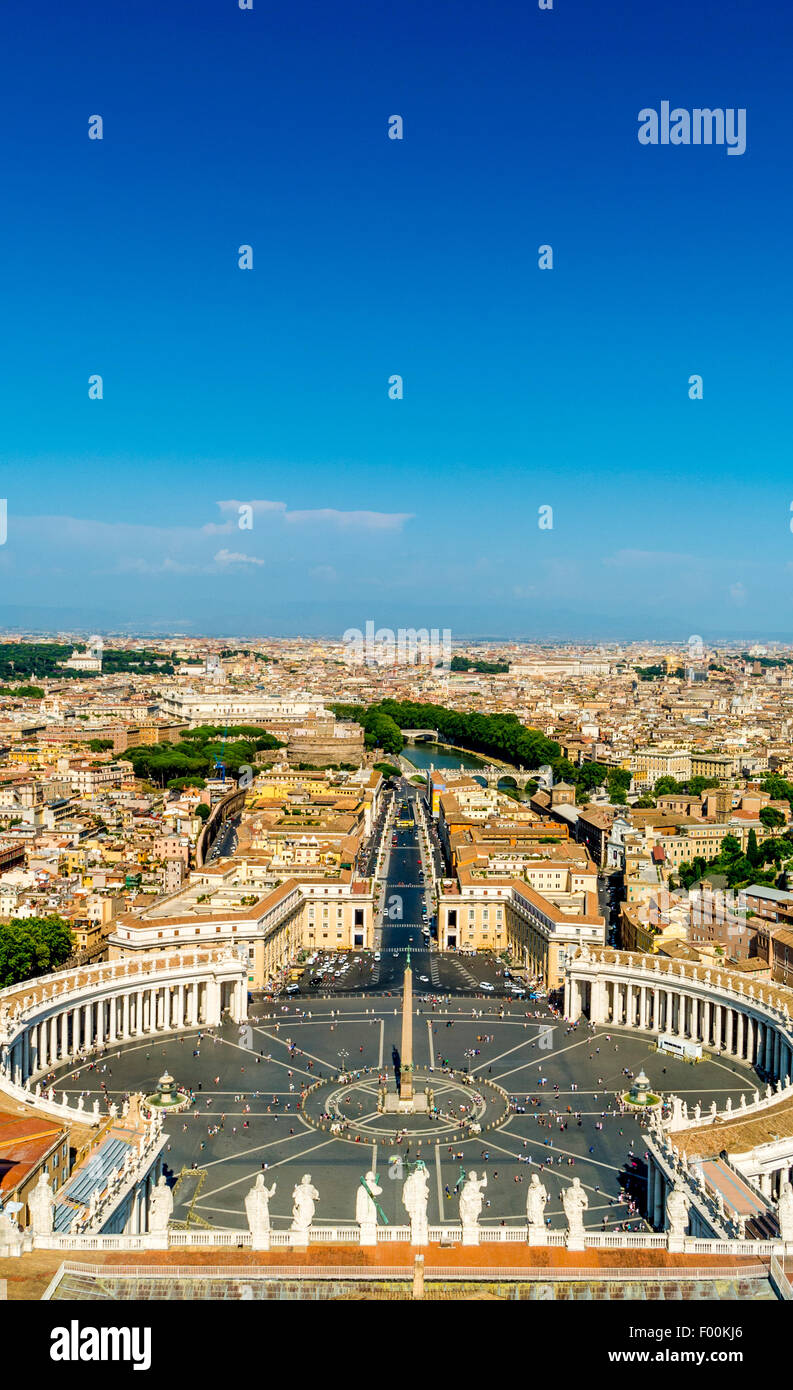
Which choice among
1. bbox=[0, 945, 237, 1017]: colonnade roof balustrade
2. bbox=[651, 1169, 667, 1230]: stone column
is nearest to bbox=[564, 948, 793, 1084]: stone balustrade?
bbox=[651, 1169, 667, 1230]: stone column

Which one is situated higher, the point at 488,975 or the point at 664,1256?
the point at 664,1256

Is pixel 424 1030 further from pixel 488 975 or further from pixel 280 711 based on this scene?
pixel 280 711

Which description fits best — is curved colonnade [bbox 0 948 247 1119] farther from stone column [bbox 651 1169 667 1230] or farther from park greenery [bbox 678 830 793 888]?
park greenery [bbox 678 830 793 888]

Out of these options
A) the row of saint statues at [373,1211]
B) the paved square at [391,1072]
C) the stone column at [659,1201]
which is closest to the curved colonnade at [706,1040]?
Result: the stone column at [659,1201]

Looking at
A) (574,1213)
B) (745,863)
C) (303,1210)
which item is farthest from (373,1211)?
(745,863)

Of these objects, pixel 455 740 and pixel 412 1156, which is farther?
pixel 455 740

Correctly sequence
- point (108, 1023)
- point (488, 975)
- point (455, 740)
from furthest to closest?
1. point (455, 740)
2. point (488, 975)
3. point (108, 1023)

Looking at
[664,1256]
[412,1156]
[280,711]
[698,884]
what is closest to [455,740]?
[280,711]

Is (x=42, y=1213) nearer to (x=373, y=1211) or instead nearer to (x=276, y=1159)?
(x=373, y=1211)
